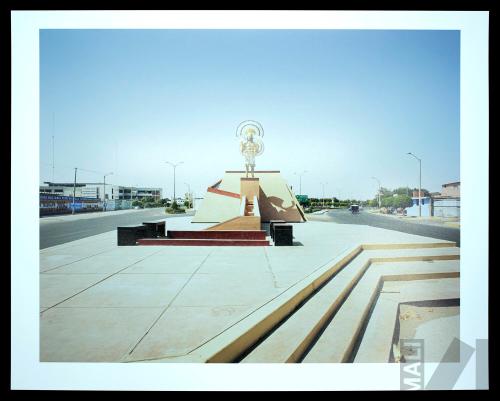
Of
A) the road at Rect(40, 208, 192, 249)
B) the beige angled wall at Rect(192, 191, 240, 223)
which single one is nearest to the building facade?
the road at Rect(40, 208, 192, 249)

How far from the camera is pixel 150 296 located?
→ 516cm

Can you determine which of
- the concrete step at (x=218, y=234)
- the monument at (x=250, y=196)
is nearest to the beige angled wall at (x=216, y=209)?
the monument at (x=250, y=196)

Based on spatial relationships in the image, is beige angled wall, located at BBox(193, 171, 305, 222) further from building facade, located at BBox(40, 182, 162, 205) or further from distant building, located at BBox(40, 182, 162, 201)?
distant building, located at BBox(40, 182, 162, 201)

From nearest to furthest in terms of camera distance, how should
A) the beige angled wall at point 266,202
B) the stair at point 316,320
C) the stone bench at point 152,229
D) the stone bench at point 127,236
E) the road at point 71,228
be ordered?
1. the stair at point 316,320
2. the stone bench at point 127,236
3. the stone bench at point 152,229
4. the road at point 71,228
5. the beige angled wall at point 266,202

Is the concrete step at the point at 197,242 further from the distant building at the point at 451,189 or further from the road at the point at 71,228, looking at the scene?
the distant building at the point at 451,189

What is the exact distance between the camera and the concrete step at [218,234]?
37.2ft

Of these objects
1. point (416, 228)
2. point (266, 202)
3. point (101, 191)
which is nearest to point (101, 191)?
point (101, 191)

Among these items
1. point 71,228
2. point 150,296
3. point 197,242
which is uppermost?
point 197,242

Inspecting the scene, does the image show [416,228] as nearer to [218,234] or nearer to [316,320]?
[218,234]

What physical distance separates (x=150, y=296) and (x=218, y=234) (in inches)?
244

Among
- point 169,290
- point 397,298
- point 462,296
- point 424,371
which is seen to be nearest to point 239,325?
point 169,290

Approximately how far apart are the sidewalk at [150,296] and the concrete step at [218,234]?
2190 millimetres

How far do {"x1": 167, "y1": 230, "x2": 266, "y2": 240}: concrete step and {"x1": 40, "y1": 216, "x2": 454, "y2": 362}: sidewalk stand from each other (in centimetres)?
219

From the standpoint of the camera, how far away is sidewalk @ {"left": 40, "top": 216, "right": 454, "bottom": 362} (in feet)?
12.0
